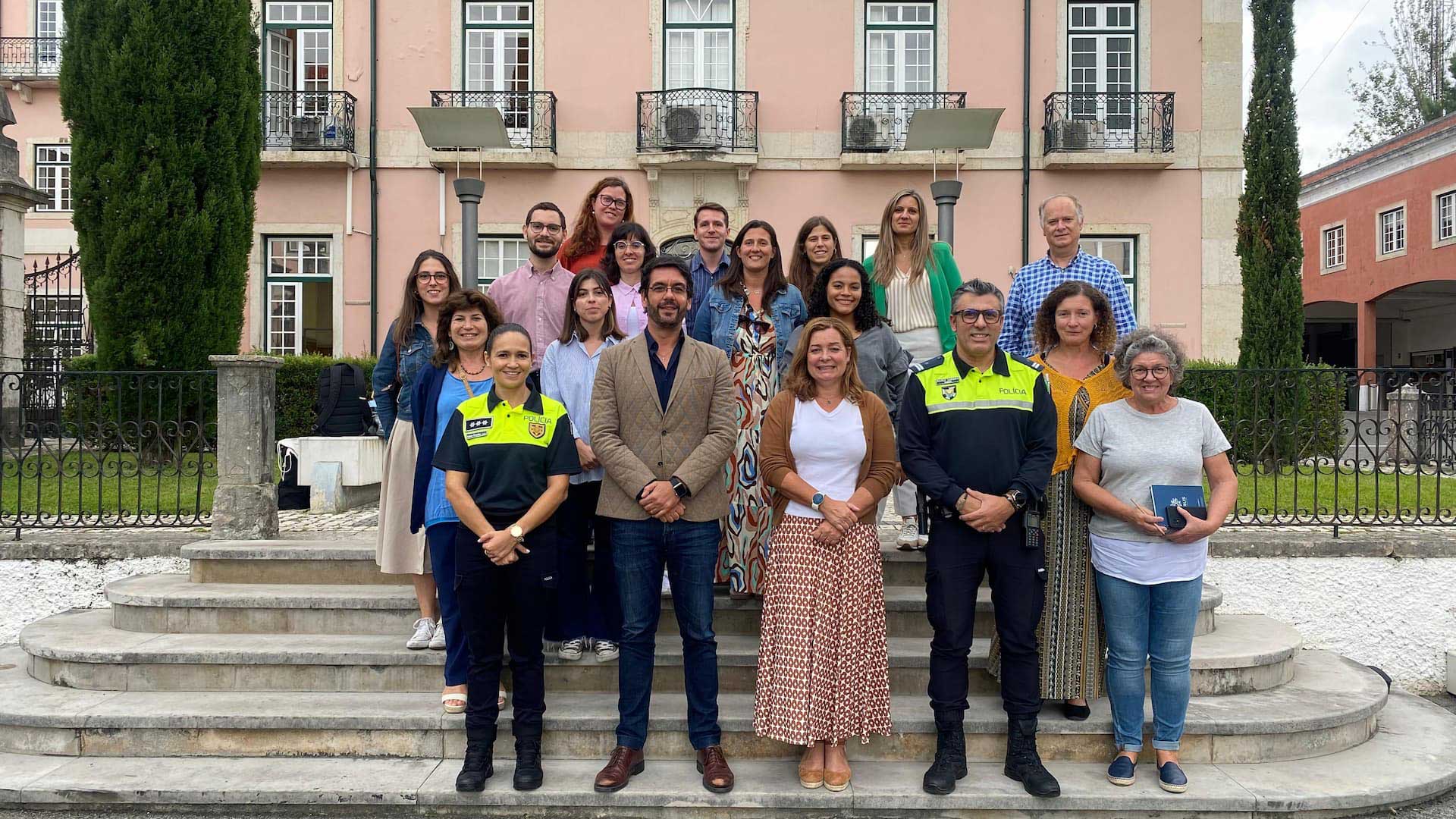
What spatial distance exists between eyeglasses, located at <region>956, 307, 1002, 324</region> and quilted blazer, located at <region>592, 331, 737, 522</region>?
40.6 inches

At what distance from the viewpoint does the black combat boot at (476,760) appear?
12.4 feet

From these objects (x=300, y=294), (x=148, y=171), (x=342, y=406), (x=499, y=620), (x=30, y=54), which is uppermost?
(x=30, y=54)

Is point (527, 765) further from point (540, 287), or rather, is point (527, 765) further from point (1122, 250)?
point (1122, 250)

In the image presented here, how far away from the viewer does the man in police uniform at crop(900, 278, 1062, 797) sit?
148 inches

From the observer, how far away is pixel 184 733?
4.24m

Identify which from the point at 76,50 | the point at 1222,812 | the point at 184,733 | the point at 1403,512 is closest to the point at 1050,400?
the point at 1222,812

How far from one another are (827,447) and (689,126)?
11830mm

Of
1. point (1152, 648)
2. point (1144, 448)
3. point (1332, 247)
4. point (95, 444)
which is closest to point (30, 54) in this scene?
point (95, 444)

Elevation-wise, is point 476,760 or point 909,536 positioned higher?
point 909,536

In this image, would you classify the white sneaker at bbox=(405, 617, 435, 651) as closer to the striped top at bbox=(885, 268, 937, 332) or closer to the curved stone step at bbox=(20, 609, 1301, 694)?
the curved stone step at bbox=(20, 609, 1301, 694)

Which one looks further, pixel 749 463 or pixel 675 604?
pixel 749 463

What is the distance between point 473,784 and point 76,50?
1123cm

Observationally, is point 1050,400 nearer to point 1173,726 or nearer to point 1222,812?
point 1173,726

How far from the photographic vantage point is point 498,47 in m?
15.3
